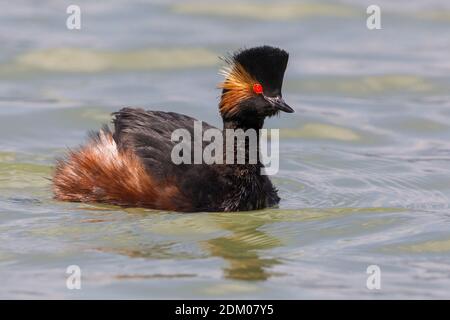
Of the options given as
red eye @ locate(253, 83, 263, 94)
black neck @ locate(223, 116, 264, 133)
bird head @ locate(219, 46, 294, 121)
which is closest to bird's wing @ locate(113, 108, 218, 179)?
black neck @ locate(223, 116, 264, 133)

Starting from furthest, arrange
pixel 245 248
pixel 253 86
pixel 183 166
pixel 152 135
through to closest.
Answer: pixel 152 135
pixel 253 86
pixel 183 166
pixel 245 248

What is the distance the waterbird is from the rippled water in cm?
15

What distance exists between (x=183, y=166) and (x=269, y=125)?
419cm

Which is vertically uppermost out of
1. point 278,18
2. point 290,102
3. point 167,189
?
point 278,18

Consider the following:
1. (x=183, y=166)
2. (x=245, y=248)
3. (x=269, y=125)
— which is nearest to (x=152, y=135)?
(x=183, y=166)

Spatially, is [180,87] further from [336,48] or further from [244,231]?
[244,231]

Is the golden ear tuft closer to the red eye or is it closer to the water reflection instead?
the red eye

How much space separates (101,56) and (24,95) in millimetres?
1746

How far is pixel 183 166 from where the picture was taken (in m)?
10.1

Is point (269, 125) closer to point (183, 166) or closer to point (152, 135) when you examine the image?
point (152, 135)

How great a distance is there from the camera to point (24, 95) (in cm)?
1487

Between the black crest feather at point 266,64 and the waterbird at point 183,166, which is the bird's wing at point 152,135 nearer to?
the waterbird at point 183,166

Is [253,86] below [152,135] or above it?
above
